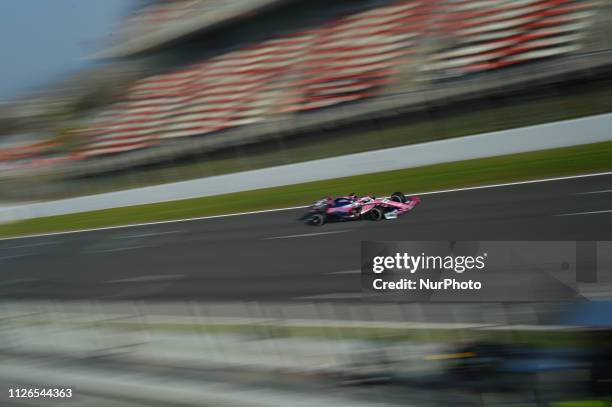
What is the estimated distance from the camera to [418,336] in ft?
19.4

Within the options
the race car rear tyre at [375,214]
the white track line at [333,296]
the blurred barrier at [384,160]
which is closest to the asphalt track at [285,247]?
the white track line at [333,296]

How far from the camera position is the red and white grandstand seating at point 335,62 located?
1847cm

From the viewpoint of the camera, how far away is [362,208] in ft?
44.6

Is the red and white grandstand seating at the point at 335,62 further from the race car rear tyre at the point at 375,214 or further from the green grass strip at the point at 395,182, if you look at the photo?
the race car rear tyre at the point at 375,214

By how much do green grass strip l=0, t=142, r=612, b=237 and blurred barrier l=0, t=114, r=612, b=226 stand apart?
0.19 metres

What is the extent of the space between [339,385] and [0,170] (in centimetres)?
3616

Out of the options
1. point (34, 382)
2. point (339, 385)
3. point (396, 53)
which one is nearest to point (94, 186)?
point (396, 53)

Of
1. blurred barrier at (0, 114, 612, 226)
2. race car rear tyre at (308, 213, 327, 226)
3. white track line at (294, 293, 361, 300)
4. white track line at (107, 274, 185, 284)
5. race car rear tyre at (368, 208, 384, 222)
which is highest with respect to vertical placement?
blurred barrier at (0, 114, 612, 226)

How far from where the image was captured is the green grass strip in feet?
46.4

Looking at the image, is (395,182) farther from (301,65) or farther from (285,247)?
(301,65)

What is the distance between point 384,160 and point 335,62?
7.00 meters

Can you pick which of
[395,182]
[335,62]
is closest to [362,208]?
[395,182]

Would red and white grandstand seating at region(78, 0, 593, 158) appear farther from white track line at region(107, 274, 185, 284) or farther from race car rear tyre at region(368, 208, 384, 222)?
white track line at region(107, 274, 185, 284)

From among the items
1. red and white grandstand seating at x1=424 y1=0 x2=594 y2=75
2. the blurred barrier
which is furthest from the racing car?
red and white grandstand seating at x1=424 y1=0 x2=594 y2=75
